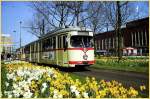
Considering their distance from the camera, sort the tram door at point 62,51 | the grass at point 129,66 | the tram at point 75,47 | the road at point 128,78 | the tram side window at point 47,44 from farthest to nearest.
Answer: the tram side window at point 47,44
the tram door at point 62,51
the tram at point 75,47
the grass at point 129,66
the road at point 128,78

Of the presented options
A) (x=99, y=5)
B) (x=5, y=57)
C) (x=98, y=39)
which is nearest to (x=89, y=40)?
(x=99, y=5)

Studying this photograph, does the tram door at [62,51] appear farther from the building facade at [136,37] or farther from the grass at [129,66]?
the building facade at [136,37]

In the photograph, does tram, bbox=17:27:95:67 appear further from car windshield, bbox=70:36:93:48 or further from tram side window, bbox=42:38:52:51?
tram side window, bbox=42:38:52:51

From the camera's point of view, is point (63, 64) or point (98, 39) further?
point (98, 39)

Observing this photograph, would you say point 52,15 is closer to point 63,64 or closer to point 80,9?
point 80,9

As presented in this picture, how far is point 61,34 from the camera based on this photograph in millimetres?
26438

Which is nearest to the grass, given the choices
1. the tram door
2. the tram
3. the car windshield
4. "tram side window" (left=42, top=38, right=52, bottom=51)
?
the tram

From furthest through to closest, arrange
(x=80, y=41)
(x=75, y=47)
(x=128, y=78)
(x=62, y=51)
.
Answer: (x=62, y=51) < (x=80, y=41) < (x=75, y=47) < (x=128, y=78)

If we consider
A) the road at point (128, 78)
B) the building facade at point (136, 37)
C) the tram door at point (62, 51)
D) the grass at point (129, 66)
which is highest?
the building facade at point (136, 37)

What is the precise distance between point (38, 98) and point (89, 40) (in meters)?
17.4

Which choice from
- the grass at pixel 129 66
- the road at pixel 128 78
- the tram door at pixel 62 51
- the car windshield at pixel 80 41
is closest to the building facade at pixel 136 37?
the grass at pixel 129 66

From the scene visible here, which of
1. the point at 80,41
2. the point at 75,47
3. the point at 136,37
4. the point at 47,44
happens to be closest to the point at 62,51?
the point at 75,47

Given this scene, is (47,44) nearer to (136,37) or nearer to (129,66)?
(129,66)

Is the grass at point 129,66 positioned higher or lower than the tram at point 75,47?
lower
